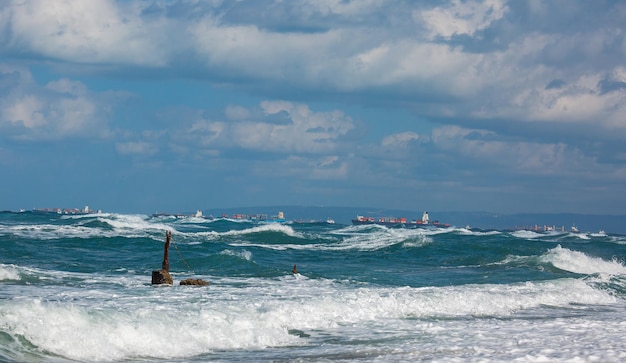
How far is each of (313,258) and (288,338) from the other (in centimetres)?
2678

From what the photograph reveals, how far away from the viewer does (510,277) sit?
3406 centimetres

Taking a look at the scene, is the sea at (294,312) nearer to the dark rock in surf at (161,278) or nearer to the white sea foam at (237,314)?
the white sea foam at (237,314)

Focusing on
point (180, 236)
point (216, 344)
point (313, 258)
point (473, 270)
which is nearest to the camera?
point (216, 344)

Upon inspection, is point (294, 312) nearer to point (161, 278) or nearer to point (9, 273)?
point (161, 278)

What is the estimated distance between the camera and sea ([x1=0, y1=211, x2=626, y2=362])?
1405cm

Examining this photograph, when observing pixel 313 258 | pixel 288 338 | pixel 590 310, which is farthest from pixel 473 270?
pixel 288 338

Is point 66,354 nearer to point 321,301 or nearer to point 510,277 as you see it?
point 321,301

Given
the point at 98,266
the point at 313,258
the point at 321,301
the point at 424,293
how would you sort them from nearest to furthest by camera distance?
the point at 321,301 → the point at 424,293 → the point at 98,266 → the point at 313,258

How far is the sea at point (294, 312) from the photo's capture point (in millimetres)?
14047

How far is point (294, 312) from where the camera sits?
60.4ft

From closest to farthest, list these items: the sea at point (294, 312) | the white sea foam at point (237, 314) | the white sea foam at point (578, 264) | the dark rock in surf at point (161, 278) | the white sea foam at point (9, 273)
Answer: the sea at point (294, 312) < the white sea foam at point (237, 314) < the dark rock in surf at point (161, 278) < the white sea foam at point (9, 273) < the white sea foam at point (578, 264)

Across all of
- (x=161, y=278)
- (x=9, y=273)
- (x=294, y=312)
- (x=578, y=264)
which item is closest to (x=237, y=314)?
(x=294, y=312)

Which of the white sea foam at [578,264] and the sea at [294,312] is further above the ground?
the white sea foam at [578,264]

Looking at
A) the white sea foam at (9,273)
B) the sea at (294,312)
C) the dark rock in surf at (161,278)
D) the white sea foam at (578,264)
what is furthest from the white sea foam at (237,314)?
the white sea foam at (578,264)
